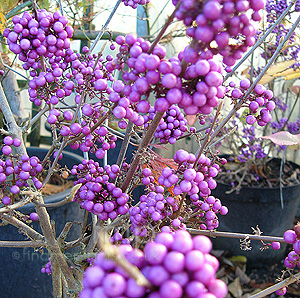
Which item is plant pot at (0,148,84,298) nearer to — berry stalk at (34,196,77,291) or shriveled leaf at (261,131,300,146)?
berry stalk at (34,196,77,291)

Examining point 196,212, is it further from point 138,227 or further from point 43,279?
point 43,279

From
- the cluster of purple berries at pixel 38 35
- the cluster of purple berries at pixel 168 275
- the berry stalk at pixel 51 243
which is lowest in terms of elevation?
the berry stalk at pixel 51 243

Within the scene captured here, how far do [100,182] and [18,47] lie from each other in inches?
7.0

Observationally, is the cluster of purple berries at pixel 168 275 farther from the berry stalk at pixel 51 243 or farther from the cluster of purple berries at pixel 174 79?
the berry stalk at pixel 51 243

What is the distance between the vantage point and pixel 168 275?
0.54ft

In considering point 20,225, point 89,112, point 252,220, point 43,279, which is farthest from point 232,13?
point 252,220

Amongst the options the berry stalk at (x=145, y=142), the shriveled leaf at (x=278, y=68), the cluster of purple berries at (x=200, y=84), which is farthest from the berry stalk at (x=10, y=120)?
the shriveled leaf at (x=278, y=68)

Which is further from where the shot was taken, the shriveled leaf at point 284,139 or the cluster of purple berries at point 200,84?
the shriveled leaf at point 284,139

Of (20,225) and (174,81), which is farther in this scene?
(20,225)

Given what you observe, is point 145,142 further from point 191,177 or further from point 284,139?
point 284,139

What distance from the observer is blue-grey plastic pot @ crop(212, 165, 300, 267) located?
1.15 metres

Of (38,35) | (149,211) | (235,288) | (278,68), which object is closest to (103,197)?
(149,211)

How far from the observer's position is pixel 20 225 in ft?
1.37

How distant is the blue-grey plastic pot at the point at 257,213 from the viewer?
1148mm
